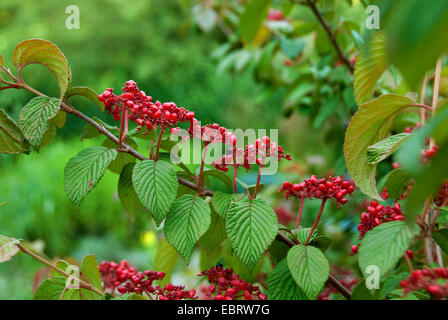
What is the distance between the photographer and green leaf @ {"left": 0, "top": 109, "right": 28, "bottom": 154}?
538 millimetres

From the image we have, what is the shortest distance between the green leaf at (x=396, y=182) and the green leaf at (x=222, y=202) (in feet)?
0.55

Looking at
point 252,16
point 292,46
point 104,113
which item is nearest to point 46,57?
point 252,16

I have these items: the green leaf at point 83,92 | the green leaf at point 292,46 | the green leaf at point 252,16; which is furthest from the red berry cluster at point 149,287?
the green leaf at point 292,46

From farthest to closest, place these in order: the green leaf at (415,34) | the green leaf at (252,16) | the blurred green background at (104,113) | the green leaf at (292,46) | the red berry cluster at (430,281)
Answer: the blurred green background at (104,113) < the green leaf at (292,46) < the green leaf at (252,16) < the red berry cluster at (430,281) < the green leaf at (415,34)

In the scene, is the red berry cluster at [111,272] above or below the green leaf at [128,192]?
below

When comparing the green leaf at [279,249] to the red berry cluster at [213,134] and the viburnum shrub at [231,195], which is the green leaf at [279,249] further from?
the red berry cluster at [213,134]

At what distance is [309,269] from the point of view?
1.53 feet

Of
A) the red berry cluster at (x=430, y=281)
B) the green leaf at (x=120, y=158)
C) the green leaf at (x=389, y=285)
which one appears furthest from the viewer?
the green leaf at (x=120, y=158)

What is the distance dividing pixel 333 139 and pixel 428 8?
1.07 m

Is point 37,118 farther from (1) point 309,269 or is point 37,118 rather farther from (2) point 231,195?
(1) point 309,269

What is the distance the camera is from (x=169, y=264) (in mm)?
695

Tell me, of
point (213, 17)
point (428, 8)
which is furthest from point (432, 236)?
point (213, 17)

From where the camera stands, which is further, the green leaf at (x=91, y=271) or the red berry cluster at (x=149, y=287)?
the green leaf at (x=91, y=271)

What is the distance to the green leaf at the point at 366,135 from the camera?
0.50 meters
